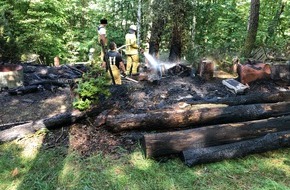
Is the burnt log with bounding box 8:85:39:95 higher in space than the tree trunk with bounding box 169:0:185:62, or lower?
lower

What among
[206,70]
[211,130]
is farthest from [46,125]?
[206,70]

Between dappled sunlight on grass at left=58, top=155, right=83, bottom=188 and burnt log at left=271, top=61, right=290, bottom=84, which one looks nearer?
dappled sunlight on grass at left=58, top=155, right=83, bottom=188

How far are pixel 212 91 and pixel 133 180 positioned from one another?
4.01 meters

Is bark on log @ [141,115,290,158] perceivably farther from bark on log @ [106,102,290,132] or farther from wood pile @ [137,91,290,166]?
bark on log @ [106,102,290,132]

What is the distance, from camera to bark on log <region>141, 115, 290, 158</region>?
411cm

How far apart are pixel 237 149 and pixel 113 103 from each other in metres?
2.72

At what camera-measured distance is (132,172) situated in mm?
3885

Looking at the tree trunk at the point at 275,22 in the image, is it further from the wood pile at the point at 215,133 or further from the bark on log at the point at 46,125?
the bark on log at the point at 46,125

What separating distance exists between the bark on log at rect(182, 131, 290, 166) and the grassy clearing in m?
0.10

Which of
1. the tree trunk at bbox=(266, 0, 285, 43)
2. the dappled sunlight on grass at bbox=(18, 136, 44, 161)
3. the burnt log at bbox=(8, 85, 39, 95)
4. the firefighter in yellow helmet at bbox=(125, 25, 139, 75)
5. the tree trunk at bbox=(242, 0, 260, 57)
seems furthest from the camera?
the tree trunk at bbox=(266, 0, 285, 43)

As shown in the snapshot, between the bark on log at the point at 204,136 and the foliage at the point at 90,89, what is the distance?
1503 mm

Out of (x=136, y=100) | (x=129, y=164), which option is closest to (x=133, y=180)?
(x=129, y=164)

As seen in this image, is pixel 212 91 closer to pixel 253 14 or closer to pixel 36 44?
pixel 253 14

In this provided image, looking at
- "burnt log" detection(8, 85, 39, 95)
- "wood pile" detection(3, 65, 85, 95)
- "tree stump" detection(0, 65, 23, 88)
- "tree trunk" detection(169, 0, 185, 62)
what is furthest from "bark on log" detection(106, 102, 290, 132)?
"tree trunk" detection(169, 0, 185, 62)
